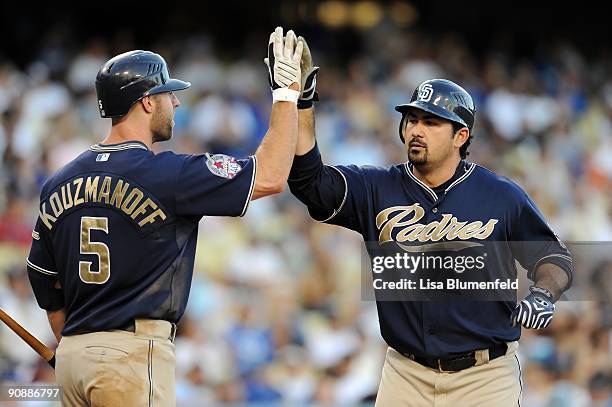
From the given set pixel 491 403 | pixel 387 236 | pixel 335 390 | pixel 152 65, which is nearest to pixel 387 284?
pixel 387 236

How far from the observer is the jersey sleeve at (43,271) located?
14.2ft

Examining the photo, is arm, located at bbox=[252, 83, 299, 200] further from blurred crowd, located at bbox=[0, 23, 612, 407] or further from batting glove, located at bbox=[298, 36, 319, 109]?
blurred crowd, located at bbox=[0, 23, 612, 407]

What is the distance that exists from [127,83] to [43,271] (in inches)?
34.1

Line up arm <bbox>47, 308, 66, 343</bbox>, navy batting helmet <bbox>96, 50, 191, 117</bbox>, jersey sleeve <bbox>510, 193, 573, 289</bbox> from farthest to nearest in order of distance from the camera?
jersey sleeve <bbox>510, 193, 573, 289</bbox>, arm <bbox>47, 308, 66, 343</bbox>, navy batting helmet <bbox>96, 50, 191, 117</bbox>

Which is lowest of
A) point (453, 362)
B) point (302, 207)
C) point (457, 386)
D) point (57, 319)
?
point (302, 207)

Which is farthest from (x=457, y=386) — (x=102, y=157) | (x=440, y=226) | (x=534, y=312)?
(x=102, y=157)

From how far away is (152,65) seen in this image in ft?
14.1

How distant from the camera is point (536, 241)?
16.0ft

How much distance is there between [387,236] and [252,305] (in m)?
4.52

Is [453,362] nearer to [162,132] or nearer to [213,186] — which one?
[213,186]

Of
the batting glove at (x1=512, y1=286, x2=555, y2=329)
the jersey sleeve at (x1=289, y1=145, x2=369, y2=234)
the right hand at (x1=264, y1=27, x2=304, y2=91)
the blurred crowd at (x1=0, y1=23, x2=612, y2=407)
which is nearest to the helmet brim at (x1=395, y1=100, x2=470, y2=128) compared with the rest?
the jersey sleeve at (x1=289, y1=145, x2=369, y2=234)

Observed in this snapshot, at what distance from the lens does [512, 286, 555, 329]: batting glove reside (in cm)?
449

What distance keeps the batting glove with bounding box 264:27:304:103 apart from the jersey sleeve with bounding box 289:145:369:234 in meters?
0.42

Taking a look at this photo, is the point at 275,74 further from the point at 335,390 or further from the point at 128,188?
the point at 335,390
